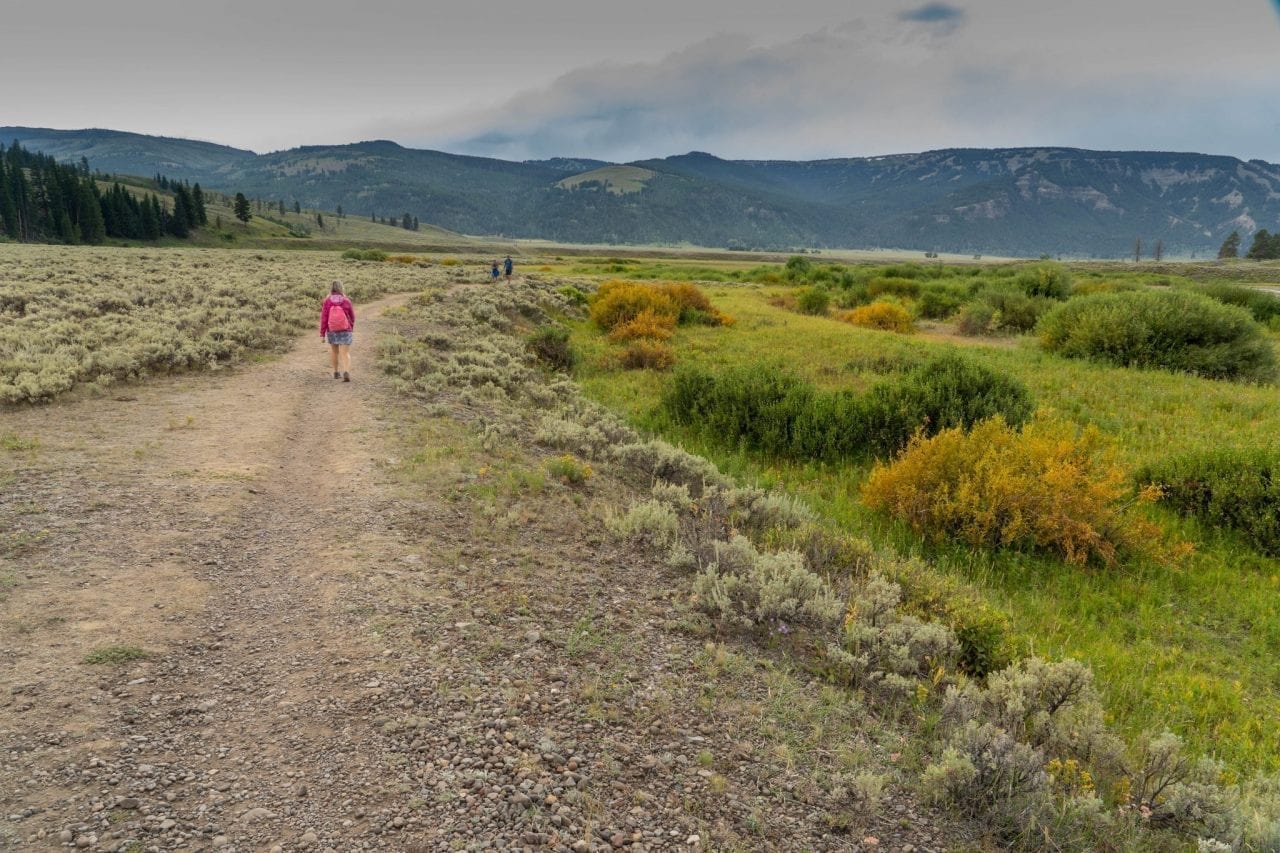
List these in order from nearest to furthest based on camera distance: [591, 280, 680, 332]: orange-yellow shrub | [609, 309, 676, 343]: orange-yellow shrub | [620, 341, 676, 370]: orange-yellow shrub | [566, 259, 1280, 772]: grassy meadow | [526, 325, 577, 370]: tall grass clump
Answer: [566, 259, 1280, 772]: grassy meadow < [620, 341, 676, 370]: orange-yellow shrub < [526, 325, 577, 370]: tall grass clump < [609, 309, 676, 343]: orange-yellow shrub < [591, 280, 680, 332]: orange-yellow shrub

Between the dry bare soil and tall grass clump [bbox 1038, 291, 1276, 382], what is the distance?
19.3m

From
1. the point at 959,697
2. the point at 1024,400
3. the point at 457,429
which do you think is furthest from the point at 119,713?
the point at 1024,400

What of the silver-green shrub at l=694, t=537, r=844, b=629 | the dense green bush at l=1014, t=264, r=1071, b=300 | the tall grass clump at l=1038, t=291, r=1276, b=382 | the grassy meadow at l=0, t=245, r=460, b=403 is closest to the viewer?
the silver-green shrub at l=694, t=537, r=844, b=629

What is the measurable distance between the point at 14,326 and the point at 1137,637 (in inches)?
832

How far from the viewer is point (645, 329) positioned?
24016 mm

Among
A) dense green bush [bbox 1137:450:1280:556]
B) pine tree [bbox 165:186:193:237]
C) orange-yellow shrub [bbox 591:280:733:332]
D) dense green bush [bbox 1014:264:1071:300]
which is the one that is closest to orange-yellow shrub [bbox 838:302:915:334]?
orange-yellow shrub [bbox 591:280:733:332]

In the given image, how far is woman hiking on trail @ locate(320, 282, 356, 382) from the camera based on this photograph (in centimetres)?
1345

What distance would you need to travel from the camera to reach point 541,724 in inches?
160

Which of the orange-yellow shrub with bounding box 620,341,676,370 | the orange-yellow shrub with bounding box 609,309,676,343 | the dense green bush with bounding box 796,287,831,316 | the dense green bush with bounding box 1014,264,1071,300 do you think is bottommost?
the orange-yellow shrub with bounding box 620,341,676,370

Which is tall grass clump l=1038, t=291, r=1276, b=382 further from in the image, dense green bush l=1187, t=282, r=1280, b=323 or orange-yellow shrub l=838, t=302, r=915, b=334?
dense green bush l=1187, t=282, r=1280, b=323

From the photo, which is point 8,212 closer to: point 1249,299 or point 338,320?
point 338,320

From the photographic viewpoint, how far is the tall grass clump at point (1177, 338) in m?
18.1

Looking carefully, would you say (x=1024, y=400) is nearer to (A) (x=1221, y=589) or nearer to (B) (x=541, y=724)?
(A) (x=1221, y=589)

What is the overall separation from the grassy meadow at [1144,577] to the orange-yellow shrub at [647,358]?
68.7 inches
